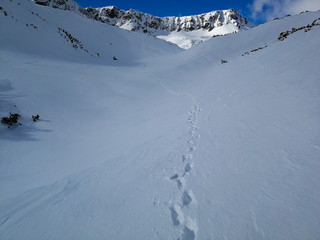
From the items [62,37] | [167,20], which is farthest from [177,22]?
[62,37]

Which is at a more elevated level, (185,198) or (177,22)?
(177,22)

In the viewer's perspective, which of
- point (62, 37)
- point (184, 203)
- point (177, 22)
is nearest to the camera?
point (184, 203)

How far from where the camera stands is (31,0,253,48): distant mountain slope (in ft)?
353

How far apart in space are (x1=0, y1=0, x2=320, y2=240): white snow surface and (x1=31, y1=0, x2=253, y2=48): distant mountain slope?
339 feet

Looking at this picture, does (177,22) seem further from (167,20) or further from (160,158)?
(160,158)

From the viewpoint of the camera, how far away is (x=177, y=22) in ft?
423

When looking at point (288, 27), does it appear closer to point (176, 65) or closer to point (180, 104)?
point (176, 65)

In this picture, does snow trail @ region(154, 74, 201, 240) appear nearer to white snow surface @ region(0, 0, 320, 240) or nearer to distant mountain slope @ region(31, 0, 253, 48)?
white snow surface @ region(0, 0, 320, 240)

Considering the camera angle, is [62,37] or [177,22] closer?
[62,37]

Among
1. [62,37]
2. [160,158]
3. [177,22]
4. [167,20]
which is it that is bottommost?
[160,158]

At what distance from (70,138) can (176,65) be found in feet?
42.2

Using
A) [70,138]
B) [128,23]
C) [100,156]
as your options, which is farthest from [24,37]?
[128,23]

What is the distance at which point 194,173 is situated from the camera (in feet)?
10.6

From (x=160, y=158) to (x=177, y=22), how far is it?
5616 inches
